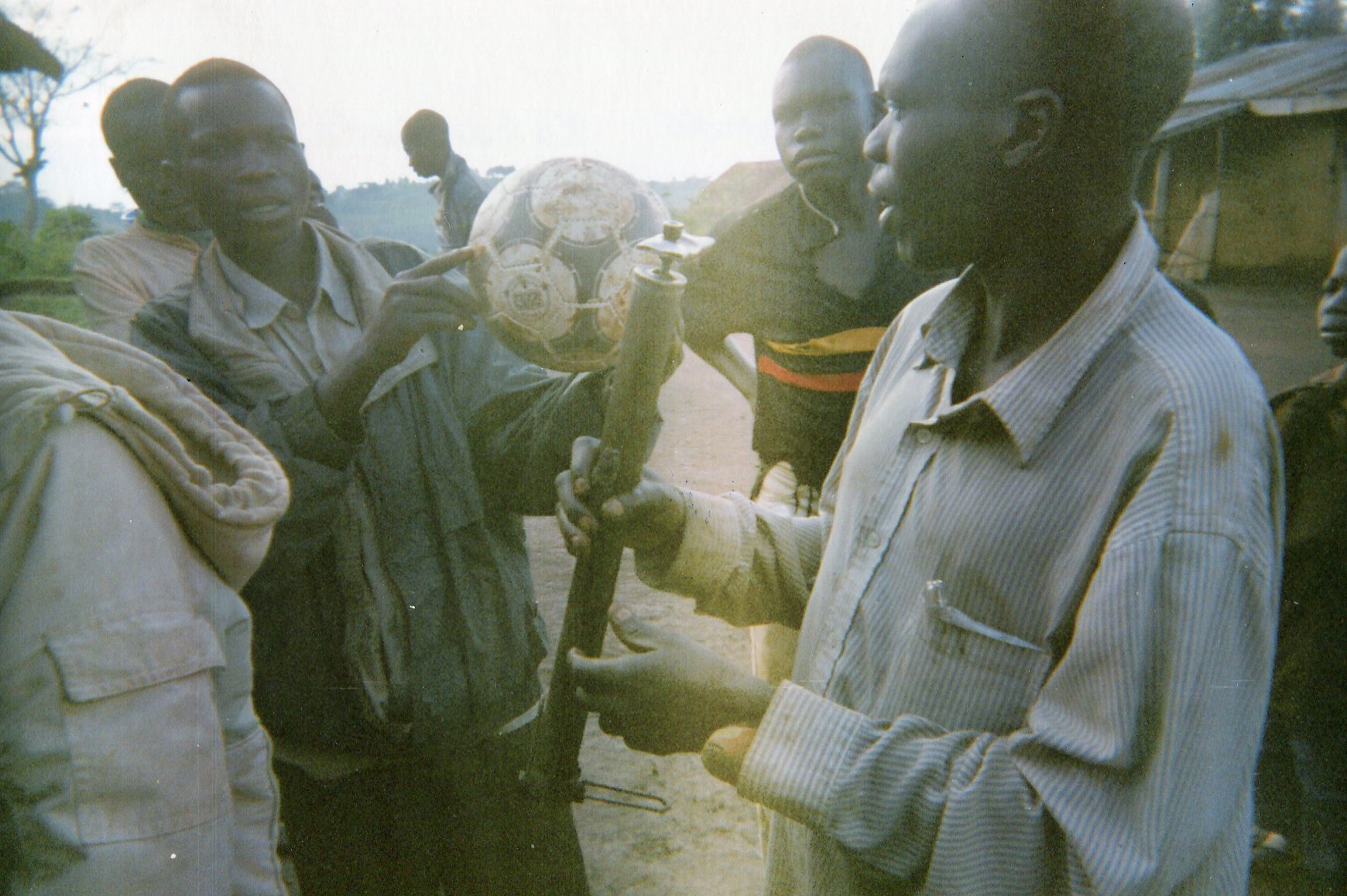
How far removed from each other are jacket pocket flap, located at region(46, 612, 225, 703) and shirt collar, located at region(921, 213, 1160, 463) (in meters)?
1.08

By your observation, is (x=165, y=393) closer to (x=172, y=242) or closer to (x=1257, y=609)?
(x=1257, y=609)

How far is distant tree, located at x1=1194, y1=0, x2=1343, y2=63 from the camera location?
1902cm

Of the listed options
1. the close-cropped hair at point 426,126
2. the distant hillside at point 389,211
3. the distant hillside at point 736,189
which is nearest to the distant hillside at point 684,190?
the distant hillside at point 736,189

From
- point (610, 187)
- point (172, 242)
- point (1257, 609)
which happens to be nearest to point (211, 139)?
point (610, 187)

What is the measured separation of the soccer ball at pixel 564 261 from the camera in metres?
1.92

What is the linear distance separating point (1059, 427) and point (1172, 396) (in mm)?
149

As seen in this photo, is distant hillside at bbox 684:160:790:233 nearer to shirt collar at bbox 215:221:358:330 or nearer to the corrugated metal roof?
the corrugated metal roof

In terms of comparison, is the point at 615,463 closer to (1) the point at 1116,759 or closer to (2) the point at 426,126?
(1) the point at 1116,759

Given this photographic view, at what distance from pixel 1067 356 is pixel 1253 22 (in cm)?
2413

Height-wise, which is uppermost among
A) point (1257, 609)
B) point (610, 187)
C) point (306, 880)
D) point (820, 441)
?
point (610, 187)

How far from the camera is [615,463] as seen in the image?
1663 mm

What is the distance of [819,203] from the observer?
122 inches

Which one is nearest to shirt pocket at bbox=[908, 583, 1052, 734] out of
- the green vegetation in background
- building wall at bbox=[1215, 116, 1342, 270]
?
the green vegetation in background

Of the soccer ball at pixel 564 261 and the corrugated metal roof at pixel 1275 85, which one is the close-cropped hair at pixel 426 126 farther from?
the corrugated metal roof at pixel 1275 85
